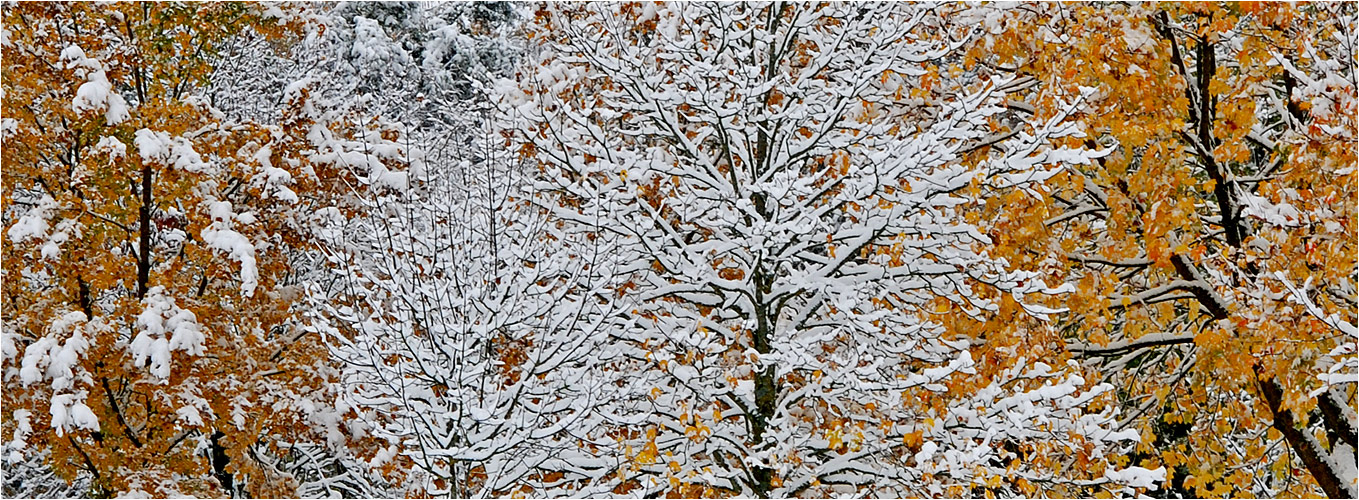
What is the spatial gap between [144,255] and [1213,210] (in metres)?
8.72

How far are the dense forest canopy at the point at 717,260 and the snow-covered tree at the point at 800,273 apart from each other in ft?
0.13

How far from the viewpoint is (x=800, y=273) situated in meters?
7.20

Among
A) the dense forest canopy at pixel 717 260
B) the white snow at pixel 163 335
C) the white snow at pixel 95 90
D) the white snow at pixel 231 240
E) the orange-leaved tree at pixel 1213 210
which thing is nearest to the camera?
the orange-leaved tree at pixel 1213 210

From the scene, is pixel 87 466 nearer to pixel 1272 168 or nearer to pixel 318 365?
pixel 318 365

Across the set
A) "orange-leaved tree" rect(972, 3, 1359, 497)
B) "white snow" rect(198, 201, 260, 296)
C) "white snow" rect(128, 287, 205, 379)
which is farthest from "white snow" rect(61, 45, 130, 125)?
"orange-leaved tree" rect(972, 3, 1359, 497)

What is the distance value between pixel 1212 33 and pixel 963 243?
2.05 m

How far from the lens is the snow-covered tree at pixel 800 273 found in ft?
22.5

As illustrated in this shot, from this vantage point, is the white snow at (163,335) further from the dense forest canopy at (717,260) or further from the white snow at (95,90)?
the white snow at (95,90)

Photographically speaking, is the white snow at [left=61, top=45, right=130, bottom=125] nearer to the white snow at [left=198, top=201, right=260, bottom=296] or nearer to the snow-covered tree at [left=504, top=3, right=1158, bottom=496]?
the white snow at [left=198, top=201, right=260, bottom=296]

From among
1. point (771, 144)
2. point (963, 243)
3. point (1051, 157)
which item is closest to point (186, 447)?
point (771, 144)

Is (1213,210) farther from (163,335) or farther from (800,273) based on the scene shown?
(163,335)

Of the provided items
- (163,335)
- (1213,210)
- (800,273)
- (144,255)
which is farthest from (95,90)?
(1213,210)

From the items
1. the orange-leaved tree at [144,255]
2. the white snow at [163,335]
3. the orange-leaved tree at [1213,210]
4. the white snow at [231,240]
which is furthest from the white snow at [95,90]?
the orange-leaved tree at [1213,210]

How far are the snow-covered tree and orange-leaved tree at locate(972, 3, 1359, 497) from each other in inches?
26.2
